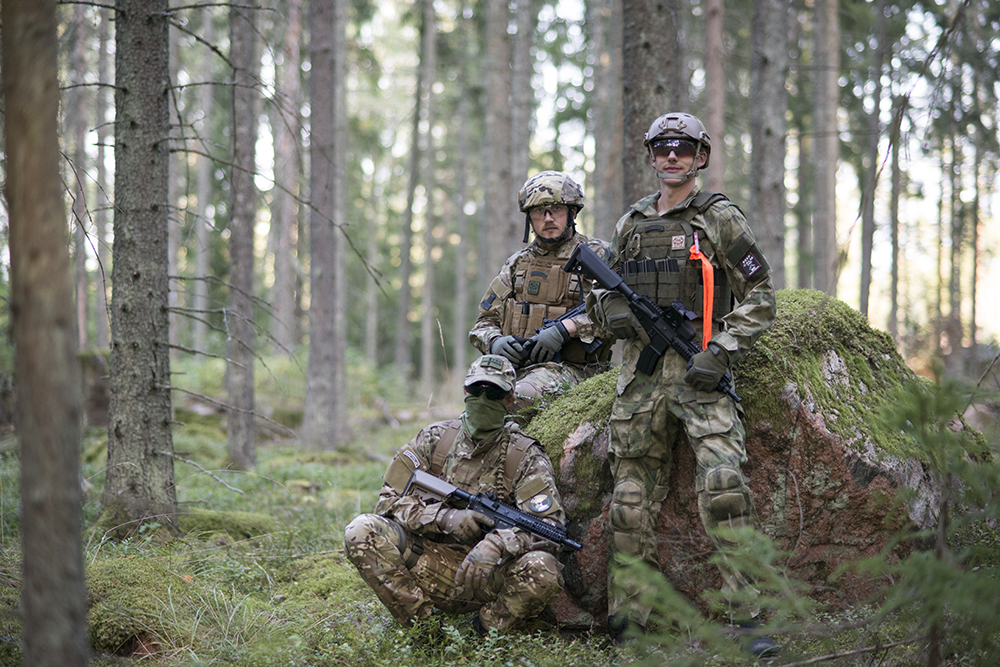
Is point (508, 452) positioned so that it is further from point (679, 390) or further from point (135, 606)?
point (135, 606)

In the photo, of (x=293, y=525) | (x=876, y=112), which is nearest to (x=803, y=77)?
(x=876, y=112)

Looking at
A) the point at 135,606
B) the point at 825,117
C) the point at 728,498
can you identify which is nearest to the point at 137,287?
the point at 135,606

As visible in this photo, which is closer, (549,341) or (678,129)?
(678,129)

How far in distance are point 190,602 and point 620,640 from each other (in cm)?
243

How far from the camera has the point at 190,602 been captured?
415cm

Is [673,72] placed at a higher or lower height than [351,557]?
higher

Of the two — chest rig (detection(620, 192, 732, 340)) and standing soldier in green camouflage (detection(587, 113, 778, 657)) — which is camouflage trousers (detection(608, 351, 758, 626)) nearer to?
standing soldier in green camouflage (detection(587, 113, 778, 657))

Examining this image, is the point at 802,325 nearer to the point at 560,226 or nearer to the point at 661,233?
the point at 661,233

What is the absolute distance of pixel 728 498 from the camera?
3836 mm

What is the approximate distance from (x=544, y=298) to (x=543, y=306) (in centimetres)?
6

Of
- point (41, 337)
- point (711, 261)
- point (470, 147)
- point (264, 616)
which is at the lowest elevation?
point (264, 616)

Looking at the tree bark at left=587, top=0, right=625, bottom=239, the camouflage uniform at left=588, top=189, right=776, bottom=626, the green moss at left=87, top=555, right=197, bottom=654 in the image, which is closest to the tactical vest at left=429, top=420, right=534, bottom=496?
the camouflage uniform at left=588, top=189, right=776, bottom=626

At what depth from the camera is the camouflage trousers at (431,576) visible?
4.10 meters

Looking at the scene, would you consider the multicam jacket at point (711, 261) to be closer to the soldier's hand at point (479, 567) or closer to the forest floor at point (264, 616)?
the soldier's hand at point (479, 567)
